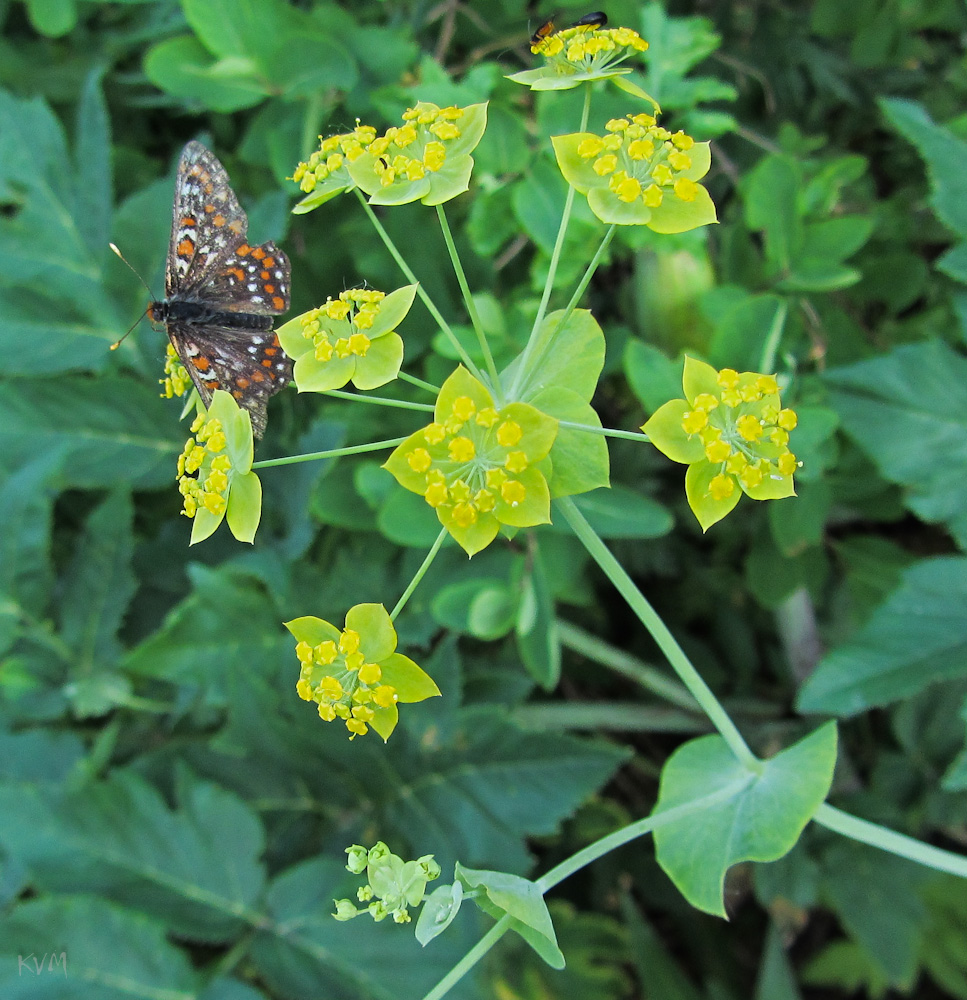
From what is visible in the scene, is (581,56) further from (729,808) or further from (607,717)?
(607,717)

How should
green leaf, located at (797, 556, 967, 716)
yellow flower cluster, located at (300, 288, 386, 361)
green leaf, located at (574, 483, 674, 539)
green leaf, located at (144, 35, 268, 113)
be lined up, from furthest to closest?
green leaf, located at (144, 35, 268, 113), green leaf, located at (574, 483, 674, 539), green leaf, located at (797, 556, 967, 716), yellow flower cluster, located at (300, 288, 386, 361)

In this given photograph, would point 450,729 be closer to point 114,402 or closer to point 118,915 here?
point 118,915

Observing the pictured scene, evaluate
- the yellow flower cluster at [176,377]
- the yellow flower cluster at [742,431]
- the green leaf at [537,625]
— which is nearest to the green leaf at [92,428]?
the yellow flower cluster at [176,377]

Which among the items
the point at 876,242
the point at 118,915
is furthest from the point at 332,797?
the point at 876,242

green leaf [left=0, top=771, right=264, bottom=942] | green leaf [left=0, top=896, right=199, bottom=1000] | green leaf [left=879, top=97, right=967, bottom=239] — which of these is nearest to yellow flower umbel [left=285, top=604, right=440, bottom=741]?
green leaf [left=0, top=771, right=264, bottom=942]

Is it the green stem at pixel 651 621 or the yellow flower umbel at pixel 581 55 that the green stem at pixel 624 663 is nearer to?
the green stem at pixel 651 621

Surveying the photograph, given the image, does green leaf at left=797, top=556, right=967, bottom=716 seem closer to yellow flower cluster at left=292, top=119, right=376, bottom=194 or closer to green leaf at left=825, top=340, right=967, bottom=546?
green leaf at left=825, top=340, right=967, bottom=546
